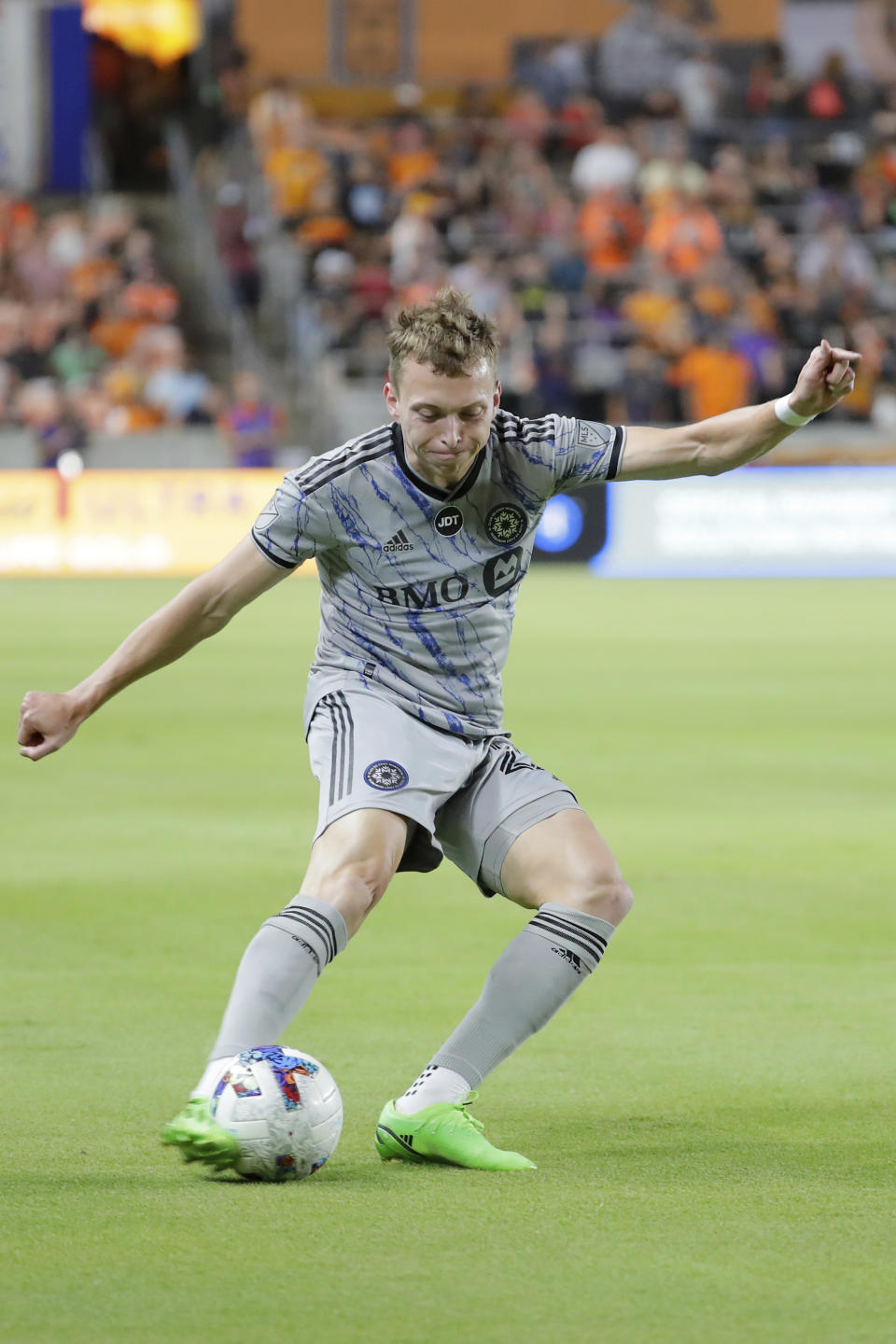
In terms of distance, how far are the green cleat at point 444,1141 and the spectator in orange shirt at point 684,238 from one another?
22.4 meters

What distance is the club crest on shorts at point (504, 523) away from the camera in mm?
4980

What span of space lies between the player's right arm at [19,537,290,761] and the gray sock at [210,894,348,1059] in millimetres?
653

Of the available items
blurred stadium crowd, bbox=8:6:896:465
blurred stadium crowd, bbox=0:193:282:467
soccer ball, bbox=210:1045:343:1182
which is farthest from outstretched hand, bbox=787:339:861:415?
blurred stadium crowd, bbox=0:193:282:467

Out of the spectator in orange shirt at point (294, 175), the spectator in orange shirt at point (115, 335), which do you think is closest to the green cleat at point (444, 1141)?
the spectator in orange shirt at point (115, 335)

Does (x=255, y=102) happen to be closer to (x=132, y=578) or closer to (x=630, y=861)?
(x=132, y=578)

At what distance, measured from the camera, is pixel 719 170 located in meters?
27.1

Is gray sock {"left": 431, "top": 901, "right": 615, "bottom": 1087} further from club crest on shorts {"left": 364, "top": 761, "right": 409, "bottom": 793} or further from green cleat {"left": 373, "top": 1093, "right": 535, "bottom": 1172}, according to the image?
club crest on shorts {"left": 364, "top": 761, "right": 409, "bottom": 793}

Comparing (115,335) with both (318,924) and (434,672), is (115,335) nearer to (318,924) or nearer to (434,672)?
(434,672)

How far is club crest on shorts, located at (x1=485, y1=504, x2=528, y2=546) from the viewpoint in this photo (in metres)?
4.98

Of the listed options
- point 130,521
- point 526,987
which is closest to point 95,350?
point 130,521

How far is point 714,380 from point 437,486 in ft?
66.6

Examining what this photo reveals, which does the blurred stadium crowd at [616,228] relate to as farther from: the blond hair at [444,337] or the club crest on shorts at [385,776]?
the club crest on shorts at [385,776]

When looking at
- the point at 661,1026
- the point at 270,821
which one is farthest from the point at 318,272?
the point at 661,1026

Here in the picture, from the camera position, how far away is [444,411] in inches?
184
